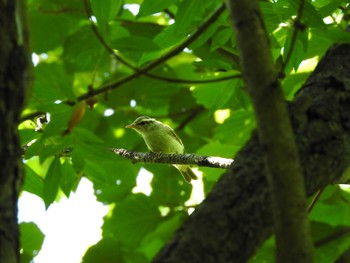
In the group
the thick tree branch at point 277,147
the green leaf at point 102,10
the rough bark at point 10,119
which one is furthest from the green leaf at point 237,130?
the rough bark at point 10,119

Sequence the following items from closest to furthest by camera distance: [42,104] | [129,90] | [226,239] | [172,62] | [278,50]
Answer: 1. [226,239]
2. [42,104]
3. [278,50]
4. [129,90]
5. [172,62]

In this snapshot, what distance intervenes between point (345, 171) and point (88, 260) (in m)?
2.45

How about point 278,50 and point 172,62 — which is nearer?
point 278,50

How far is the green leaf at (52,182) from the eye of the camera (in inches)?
110

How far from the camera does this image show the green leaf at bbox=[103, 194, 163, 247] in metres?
5.44

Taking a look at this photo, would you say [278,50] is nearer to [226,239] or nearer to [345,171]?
[345,171]

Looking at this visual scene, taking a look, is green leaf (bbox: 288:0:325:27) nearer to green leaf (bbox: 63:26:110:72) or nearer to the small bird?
green leaf (bbox: 63:26:110:72)

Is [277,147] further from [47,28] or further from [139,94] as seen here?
[139,94]

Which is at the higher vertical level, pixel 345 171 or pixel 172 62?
pixel 172 62

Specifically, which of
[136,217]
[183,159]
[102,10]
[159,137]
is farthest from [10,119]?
[159,137]

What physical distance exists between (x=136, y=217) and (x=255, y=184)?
3839 mm

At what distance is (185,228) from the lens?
170 centimetres

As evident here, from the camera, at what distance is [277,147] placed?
5.25 feet

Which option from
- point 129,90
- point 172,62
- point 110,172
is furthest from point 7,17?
point 172,62
